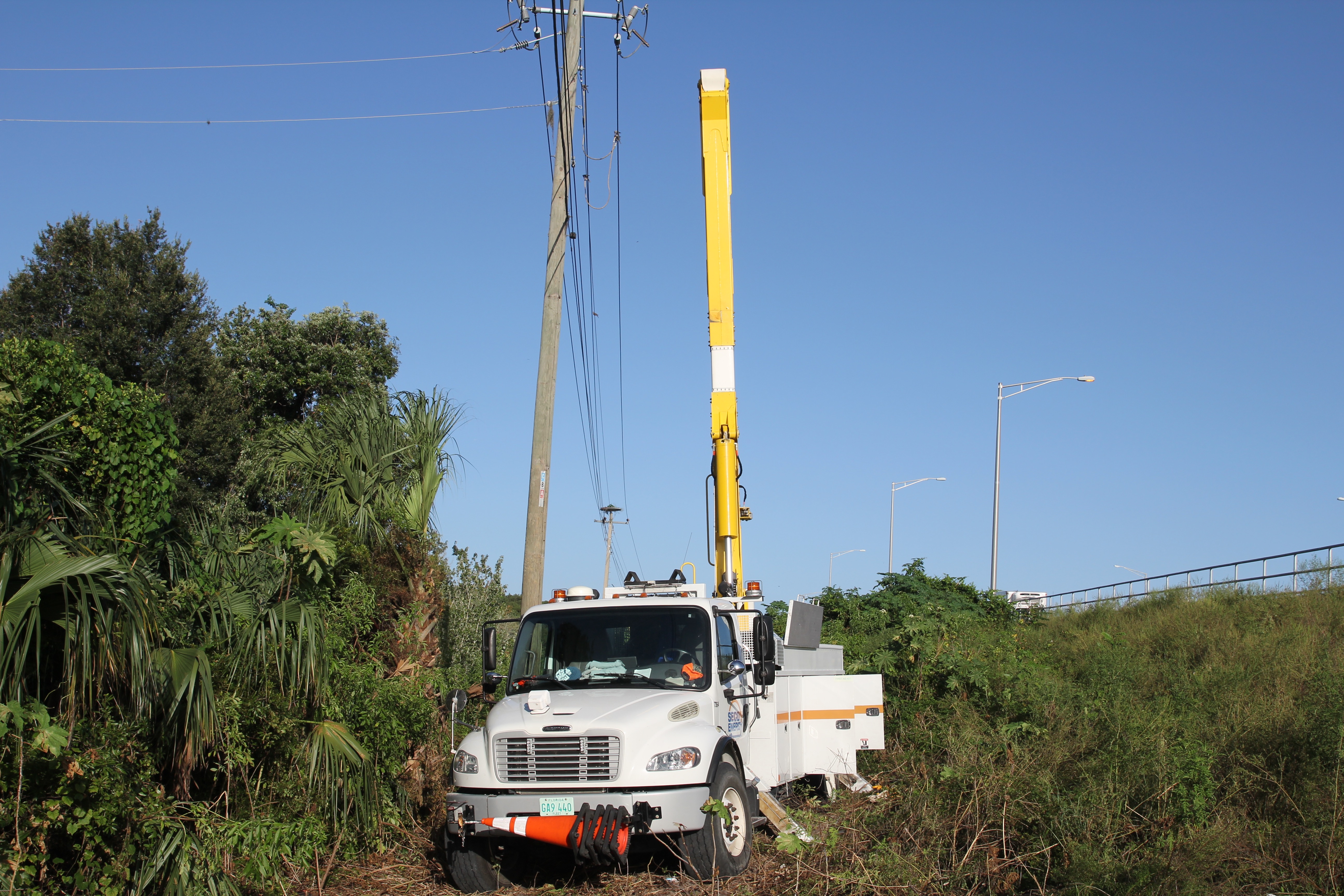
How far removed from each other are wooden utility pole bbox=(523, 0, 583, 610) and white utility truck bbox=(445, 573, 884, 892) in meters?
2.83

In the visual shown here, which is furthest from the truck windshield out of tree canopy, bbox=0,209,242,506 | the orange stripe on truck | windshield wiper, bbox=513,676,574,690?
tree canopy, bbox=0,209,242,506

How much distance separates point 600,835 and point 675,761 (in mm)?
Result: 793

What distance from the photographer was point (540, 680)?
9023 millimetres

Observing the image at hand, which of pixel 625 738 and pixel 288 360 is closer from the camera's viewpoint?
pixel 625 738

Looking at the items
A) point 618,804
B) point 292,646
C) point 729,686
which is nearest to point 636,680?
point 729,686

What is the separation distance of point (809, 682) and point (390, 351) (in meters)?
22.3

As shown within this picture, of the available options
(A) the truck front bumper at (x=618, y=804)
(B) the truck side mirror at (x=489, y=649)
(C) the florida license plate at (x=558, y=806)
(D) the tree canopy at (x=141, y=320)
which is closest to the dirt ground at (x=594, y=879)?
(A) the truck front bumper at (x=618, y=804)

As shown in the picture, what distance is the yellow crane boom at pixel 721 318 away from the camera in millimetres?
12648

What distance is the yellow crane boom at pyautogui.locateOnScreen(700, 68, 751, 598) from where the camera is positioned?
12648 mm

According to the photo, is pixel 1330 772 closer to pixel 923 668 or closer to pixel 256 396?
pixel 923 668

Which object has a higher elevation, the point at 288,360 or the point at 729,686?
the point at 288,360

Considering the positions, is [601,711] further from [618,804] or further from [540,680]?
[540,680]

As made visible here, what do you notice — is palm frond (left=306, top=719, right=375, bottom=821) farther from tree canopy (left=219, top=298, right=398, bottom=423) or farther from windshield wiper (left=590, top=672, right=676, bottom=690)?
tree canopy (left=219, top=298, right=398, bottom=423)

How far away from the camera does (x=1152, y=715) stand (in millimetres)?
10219
